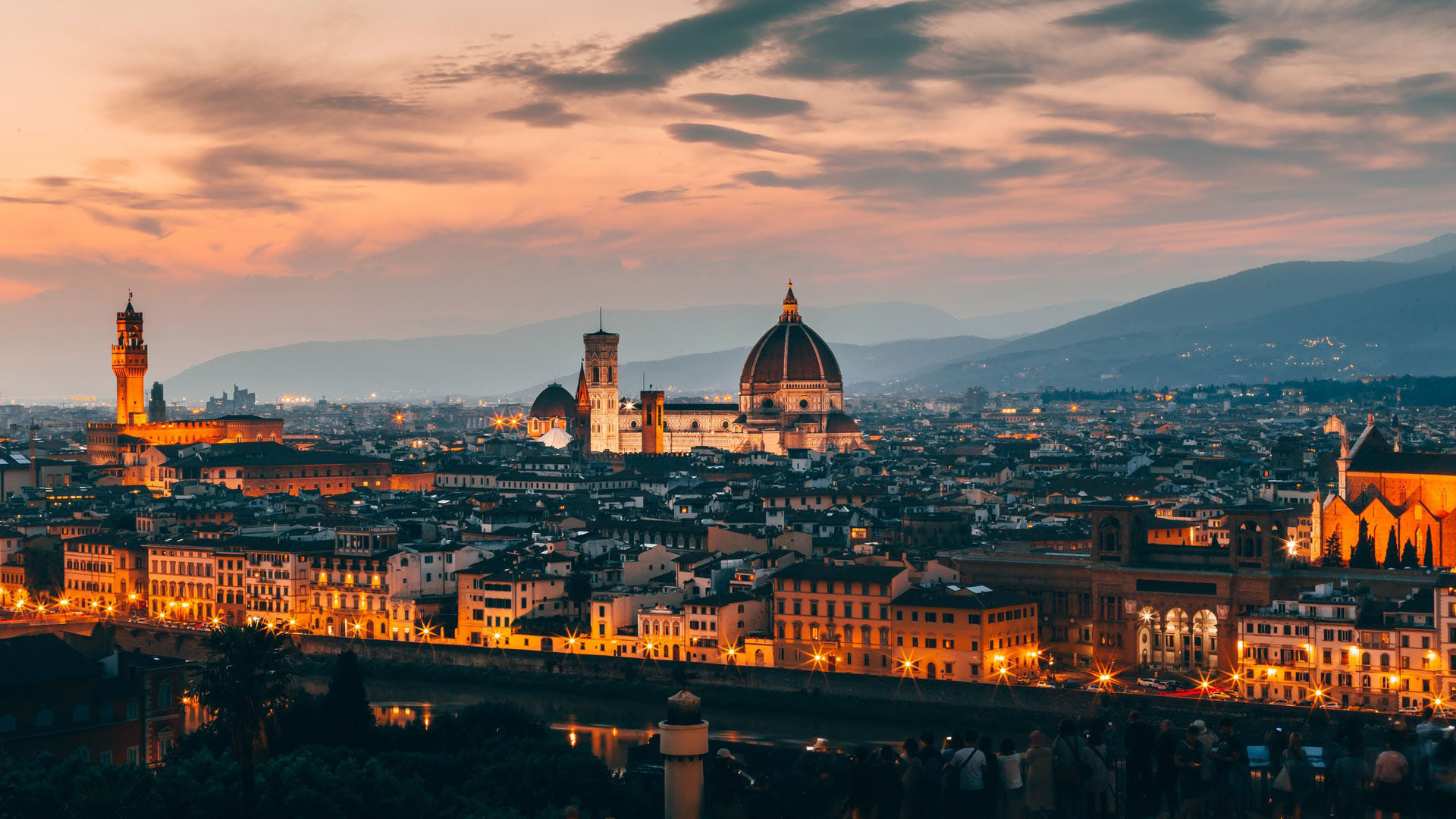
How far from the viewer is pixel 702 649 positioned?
156 feet

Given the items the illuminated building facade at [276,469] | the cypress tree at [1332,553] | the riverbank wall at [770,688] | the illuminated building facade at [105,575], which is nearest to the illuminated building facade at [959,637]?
the riverbank wall at [770,688]

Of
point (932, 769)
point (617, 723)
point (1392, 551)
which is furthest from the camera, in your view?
point (1392, 551)

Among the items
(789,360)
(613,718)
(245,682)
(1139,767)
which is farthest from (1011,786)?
(789,360)

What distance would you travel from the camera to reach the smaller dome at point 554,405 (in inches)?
5295

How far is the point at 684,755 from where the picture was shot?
669 inches

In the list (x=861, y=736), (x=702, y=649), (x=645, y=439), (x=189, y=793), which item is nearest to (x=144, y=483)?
(x=645, y=439)

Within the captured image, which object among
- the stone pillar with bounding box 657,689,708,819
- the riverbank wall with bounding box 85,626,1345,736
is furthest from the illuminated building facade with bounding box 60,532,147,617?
the stone pillar with bounding box 657,689,708,819

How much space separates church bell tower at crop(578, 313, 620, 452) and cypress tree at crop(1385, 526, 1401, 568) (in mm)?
73334

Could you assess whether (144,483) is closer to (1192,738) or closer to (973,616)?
(973,616)

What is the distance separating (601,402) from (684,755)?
106m

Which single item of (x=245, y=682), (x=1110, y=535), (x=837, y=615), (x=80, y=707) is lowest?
(x=837, y=615)

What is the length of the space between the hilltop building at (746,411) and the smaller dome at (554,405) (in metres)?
2.79

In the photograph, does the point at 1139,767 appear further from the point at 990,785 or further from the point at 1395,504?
the point at 1395,504

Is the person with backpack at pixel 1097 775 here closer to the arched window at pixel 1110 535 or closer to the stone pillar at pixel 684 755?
the stone pillar at pixel 684 755
